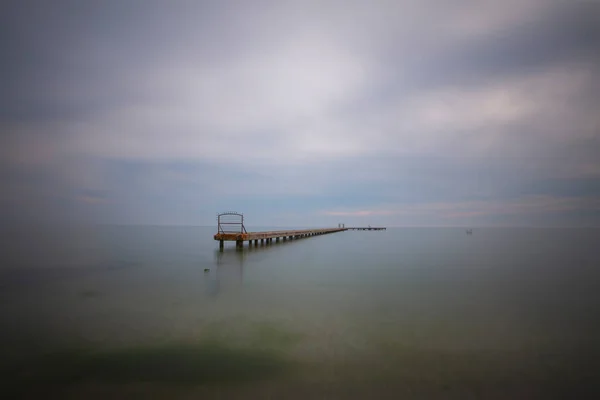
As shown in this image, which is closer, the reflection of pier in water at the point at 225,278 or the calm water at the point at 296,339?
the calm water at the point at 296,339

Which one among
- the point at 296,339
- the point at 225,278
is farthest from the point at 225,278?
the point at 296,339

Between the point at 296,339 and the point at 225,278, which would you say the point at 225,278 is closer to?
the point at 225,278

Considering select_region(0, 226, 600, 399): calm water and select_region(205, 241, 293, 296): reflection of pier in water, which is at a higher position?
select_region(205, 241, 293, 296): reflection of pier in water

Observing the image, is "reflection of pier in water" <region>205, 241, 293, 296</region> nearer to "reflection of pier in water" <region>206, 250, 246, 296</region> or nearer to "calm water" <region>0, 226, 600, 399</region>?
"reflection of pier in water" <region>206, 250, 246, 296</region>

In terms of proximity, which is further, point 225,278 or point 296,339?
point 225,278

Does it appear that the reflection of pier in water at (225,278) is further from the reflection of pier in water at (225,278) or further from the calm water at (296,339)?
the calm water at (296,339)

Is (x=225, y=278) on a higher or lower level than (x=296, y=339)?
higher

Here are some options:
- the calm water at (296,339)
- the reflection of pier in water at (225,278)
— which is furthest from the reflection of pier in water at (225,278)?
the calm water at (296,339)

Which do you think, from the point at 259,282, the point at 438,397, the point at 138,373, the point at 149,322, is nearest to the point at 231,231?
the point at 259,282

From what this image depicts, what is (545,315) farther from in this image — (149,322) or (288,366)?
(149,322)

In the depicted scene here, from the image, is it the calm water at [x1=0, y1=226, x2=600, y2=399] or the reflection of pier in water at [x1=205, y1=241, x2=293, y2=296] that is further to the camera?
the reflection of pier in water at [x1=205, y1=241, x2=293, y2=296]

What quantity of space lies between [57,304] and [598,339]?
54.1 ft

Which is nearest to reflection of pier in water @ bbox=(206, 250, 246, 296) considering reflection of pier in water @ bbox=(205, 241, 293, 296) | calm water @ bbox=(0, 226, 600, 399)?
reflection of pier in water @ bbox=(205, 241, 293, 296)

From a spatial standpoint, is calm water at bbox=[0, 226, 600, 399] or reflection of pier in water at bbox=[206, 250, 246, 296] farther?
reflection of pier in water at bbox=[206, 250, 246, 296]
